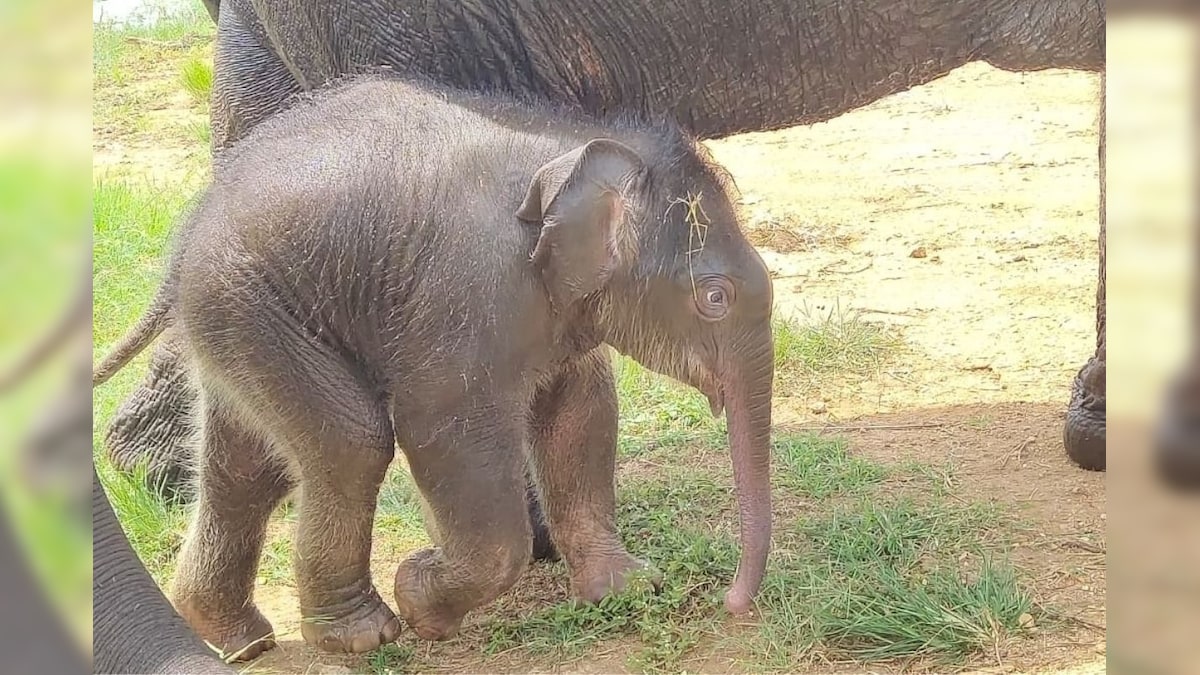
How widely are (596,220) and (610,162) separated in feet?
0.35

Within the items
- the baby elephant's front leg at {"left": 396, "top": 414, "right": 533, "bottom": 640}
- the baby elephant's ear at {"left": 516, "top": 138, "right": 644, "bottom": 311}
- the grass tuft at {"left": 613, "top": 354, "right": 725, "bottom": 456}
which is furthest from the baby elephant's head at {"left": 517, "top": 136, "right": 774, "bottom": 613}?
the grass tuft at {"left": 613, "top": 354, "right": 725, "bottom": 456}

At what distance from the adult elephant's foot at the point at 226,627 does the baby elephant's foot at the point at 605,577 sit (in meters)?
0.65

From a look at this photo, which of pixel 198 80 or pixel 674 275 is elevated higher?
pixel 198 80

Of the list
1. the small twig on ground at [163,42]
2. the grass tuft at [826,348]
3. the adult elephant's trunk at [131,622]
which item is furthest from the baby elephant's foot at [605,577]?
the small twig on ground at [163,42]

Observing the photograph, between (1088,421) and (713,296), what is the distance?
160cm

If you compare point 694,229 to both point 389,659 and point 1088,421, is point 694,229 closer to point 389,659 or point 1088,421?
point 389,659

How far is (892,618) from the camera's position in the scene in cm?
305

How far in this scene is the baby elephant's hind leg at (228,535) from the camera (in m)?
3.00

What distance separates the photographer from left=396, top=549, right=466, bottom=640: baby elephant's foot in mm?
2938

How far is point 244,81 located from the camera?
3822 mm

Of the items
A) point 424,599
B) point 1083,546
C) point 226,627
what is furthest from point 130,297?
point 1083,546

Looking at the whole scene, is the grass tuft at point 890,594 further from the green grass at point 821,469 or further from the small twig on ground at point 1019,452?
the small twig on ground at point 1019,452

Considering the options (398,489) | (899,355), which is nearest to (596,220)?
(398,489)
